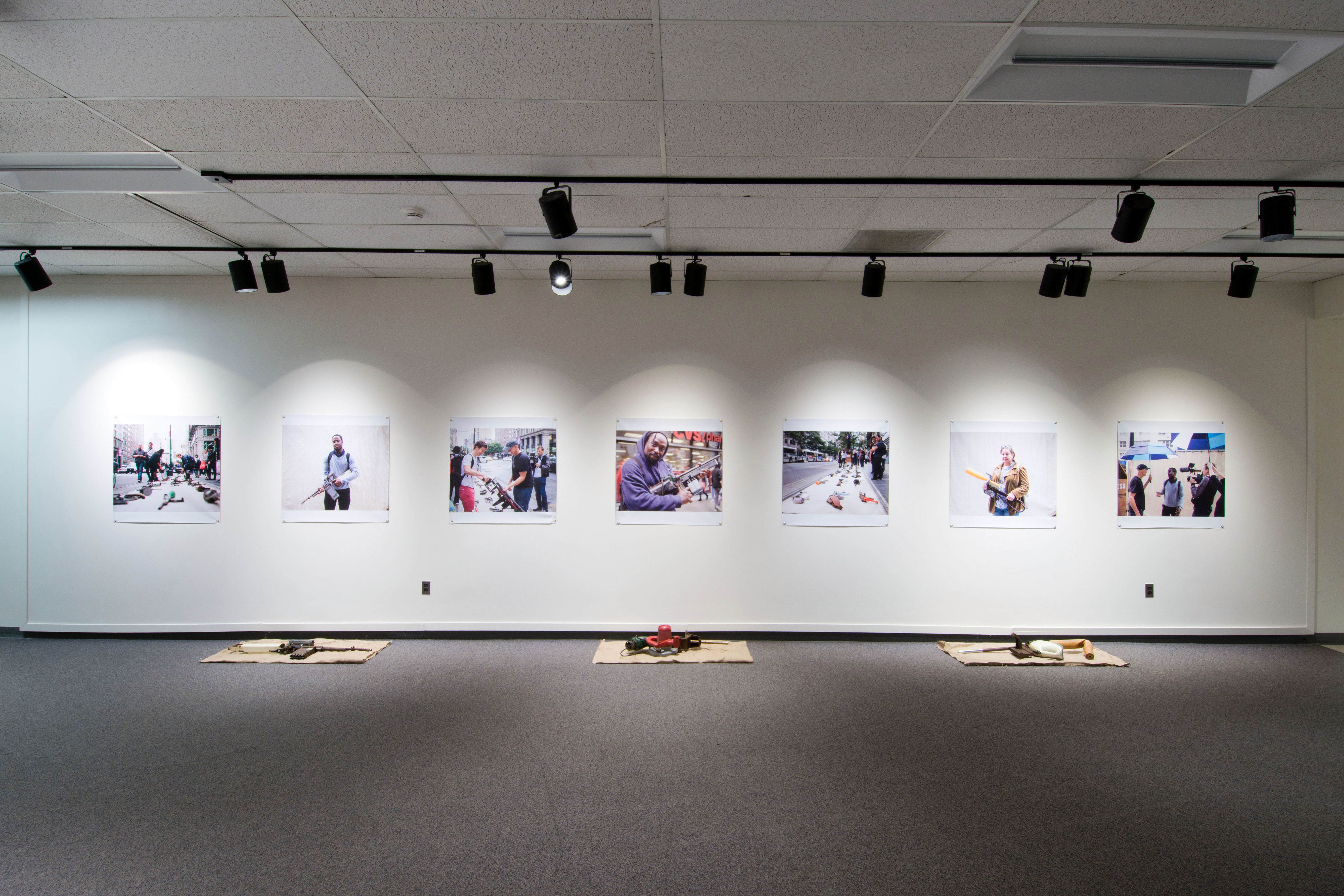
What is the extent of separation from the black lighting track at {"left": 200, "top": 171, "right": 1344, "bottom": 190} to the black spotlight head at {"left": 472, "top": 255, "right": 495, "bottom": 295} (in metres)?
1.07

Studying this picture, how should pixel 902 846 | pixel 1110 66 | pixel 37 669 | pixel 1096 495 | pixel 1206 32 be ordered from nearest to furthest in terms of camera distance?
pixel 1206 32, pixel 1110 66, pixel 902 846, pixel 37 669, pixel 1096 495

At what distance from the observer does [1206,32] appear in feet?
7.32

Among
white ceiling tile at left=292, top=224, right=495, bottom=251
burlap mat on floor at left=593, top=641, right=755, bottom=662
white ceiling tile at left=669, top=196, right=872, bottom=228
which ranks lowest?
burlap mat on floor at left=593, top=641, right=755, bottom=662

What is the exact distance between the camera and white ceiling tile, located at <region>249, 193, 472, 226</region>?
370cm

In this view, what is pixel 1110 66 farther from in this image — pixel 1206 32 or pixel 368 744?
pixel 368 744

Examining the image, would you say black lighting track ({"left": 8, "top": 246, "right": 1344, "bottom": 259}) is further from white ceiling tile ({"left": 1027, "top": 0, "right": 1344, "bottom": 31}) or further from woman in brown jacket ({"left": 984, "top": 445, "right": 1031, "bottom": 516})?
white ceiling tile ({"left": 1027, "top": 0, "right": 1344, "bottom": 31})

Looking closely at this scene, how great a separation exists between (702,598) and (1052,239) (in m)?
3.66

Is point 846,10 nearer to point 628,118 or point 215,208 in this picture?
point 628,118

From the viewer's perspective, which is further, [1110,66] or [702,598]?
[702,598]

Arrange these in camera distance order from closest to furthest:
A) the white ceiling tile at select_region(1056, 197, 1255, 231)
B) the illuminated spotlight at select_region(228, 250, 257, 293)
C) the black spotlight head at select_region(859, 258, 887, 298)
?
the white ceiling tile at select_region(1056, 197, 1255, 231) → the illuminated spotlight at select_region(228, 250, 257, 293) → the black spotlight head at select_region(859, 258, 887, 298)

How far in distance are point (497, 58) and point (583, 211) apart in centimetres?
154

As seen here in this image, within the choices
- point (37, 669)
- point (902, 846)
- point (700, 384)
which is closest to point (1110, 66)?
point (902, 846)

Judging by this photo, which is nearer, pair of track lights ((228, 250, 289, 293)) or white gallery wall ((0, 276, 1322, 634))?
pair of track lights ((228, 250, 289, 293))

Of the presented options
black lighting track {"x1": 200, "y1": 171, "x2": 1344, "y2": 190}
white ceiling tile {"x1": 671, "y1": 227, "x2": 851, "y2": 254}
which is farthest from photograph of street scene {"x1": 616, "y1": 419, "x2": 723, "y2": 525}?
black lighting track {"x1": 200, "y1": 171, "x2": 1344, "y2": 190}
